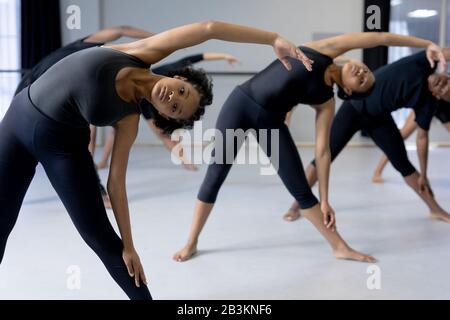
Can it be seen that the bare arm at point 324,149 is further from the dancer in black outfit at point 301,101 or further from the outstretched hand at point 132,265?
the outstretched hand at point 132,265

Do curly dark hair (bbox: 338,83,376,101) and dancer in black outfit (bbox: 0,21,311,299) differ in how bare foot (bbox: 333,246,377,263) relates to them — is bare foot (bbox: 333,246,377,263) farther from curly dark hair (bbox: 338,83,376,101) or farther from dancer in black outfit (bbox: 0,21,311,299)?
dancer in black outfit (bbox: 0,21,311,299)

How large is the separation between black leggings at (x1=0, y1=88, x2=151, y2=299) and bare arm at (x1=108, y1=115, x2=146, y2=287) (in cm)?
3

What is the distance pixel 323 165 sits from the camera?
7.68ft

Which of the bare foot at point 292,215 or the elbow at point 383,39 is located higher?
the elbow at point 383,39

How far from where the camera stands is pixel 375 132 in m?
2.88

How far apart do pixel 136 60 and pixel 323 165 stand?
114cm

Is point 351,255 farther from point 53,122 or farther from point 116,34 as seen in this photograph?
point 116,34

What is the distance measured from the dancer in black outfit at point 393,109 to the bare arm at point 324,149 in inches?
25.4

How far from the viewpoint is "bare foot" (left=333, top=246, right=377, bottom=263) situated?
2.40 m

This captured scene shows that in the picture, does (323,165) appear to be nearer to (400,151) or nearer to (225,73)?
(400,151)

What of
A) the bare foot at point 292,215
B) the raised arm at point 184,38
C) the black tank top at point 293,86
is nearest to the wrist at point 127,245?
the raised arm at point 184,38


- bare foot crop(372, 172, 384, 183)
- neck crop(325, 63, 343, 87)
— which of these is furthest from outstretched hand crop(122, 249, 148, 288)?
bare foot crop(372, 172, 384, 183)

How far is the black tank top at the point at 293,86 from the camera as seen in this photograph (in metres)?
2.22
